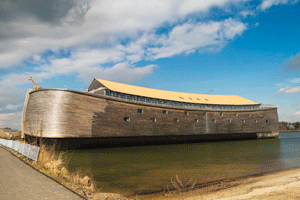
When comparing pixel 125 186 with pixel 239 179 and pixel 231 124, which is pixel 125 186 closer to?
pixel 239 179

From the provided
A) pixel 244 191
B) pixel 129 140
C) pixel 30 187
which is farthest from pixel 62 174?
pixel 129 140

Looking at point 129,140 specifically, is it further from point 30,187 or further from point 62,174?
point 30,187

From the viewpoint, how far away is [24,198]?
4.79 metres

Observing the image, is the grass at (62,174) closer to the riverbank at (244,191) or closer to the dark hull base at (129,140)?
the riverbank at (244,191)

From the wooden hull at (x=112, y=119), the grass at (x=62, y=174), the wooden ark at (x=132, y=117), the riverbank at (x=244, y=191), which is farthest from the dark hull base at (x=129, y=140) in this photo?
the riverbank at (x=244, y=191)

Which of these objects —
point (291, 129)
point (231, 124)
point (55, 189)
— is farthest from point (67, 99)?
point (291, 129)

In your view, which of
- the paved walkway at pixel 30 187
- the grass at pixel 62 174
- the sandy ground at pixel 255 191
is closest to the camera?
the paved walkway at pixel 30 187

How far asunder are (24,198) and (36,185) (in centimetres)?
116

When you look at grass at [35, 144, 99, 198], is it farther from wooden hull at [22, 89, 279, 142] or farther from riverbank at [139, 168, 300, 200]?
wooden hull at [22, 89, 279, 142]

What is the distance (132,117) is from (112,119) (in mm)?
3575

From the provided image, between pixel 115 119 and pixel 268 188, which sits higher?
pixel 115 119

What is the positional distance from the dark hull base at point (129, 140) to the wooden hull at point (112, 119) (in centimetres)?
30

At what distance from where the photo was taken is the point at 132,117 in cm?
2745

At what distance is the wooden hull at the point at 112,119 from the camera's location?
838 inches
